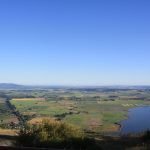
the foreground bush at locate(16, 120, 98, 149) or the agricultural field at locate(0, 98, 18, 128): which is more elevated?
the foreground bush at locate(16, 120, 98, 149)

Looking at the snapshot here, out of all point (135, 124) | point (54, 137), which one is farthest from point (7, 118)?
point (54, 137)

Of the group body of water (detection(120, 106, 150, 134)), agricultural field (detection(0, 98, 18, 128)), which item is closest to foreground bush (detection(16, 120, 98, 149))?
body of water (detection(120, 106, 150, 134))

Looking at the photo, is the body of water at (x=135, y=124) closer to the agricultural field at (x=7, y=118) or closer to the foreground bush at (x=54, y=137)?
the agricultural field at (x=7, y=118)

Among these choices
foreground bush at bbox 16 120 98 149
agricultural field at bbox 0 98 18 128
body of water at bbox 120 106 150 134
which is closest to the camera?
foreground bush at bbox 16 120 98 149

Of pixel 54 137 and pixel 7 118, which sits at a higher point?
pixel 54 137

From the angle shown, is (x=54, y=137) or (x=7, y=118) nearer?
(x=54, y=137)

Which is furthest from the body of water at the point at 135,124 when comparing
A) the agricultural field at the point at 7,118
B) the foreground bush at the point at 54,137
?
the foreground bush at the point at 54,137

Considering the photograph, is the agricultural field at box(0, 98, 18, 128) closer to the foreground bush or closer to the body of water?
the body of water

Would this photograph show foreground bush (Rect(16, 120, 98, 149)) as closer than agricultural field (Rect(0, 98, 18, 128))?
Yes

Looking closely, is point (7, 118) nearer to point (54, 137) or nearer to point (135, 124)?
point (135, 124)

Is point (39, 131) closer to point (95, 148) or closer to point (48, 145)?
point (48, 145)
